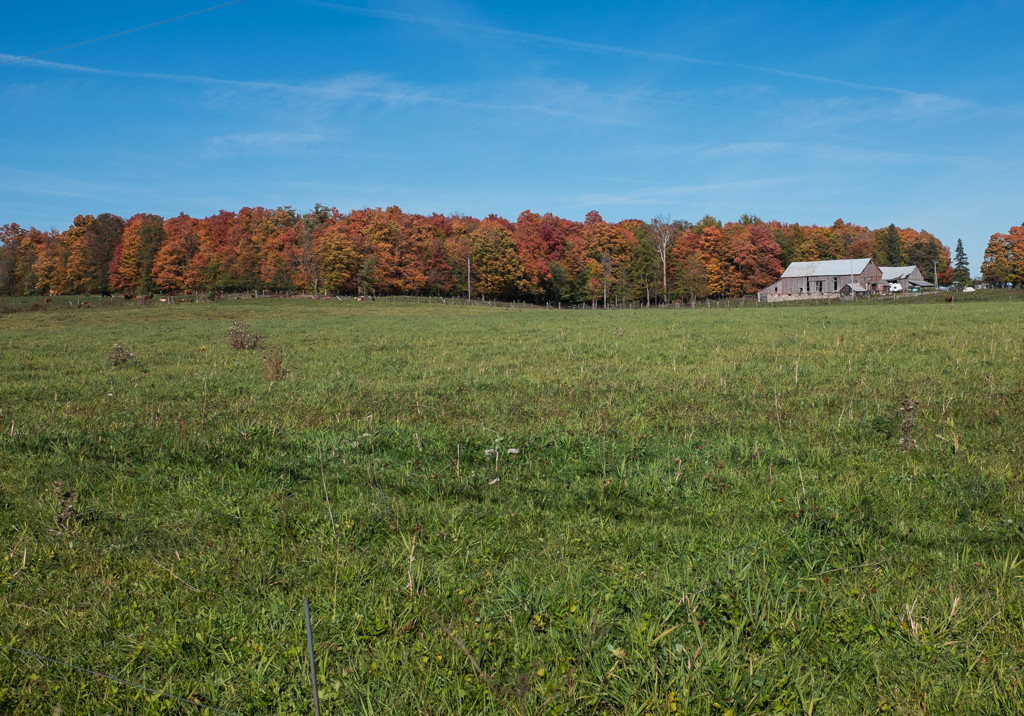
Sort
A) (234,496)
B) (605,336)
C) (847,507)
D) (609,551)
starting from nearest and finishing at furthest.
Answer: (609,551)
(847,507)
(234,496)
(605,336)

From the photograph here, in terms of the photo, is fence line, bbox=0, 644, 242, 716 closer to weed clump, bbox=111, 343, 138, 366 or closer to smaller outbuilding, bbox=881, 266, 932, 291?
weed clump, bbox=111, 343, 138, 366

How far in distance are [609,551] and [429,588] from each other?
1292 mm

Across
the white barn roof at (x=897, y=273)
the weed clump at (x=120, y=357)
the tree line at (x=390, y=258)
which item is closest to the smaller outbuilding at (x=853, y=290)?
the tree line at (x=390, y=258)

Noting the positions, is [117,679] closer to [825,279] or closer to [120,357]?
[120,357]

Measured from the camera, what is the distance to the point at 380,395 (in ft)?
34.3

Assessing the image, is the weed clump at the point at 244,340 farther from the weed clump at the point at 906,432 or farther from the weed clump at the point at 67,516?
the weed clump at the point at 906,432

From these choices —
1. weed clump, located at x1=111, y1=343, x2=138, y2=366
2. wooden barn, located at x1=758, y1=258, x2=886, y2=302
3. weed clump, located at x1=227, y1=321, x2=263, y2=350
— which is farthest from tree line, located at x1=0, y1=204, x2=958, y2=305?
weed clump, located at x1=111, y1=343, x2=138, y2=366

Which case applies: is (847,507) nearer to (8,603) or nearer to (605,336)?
(8,603)

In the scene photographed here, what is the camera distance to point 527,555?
436 centimetres

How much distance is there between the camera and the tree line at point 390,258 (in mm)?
92312

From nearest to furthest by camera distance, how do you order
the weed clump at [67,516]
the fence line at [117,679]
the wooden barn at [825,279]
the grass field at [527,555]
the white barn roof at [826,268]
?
the fence line at [117,679], the grass field at [527,555], the weed clump at [67,516], the wooden barn at [825,279], the white barn roof at [826,268]

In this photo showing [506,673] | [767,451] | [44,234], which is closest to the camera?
[506,673]

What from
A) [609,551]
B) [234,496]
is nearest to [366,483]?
[234,496]

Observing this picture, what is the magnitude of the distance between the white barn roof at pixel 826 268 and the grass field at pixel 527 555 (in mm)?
105027
